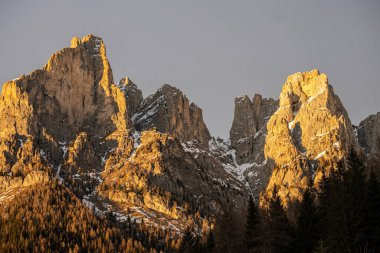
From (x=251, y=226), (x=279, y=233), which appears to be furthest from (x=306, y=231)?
(x=251, y=226)

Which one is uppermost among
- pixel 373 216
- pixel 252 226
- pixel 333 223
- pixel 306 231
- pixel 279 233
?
pixel 252 226

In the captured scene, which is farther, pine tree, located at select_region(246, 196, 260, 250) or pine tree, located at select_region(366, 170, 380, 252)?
pine tree, located at select_region(246, 196, 260, 250)

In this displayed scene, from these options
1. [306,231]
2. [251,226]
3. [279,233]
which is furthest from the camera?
[251,226]

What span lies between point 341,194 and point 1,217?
427 feet

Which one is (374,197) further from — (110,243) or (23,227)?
(23,227)

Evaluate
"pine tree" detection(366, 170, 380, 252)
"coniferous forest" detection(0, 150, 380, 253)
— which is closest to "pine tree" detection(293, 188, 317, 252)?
"coniferous forest" detection(0, 150, 380, 253)

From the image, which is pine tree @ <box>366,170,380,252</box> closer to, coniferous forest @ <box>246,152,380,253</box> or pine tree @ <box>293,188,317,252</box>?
coniferous forest @ <box>246,152,380,253</box>

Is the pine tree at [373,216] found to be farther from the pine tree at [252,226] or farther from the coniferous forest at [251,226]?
the pine tree at [252,226]

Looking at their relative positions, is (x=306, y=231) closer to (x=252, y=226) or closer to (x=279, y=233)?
(x=279, y=233)

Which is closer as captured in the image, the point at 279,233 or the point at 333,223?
the point at 333,223

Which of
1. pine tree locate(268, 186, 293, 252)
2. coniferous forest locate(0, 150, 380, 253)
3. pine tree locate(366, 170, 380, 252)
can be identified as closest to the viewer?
pine tree locate(366, 170, 380, 252)

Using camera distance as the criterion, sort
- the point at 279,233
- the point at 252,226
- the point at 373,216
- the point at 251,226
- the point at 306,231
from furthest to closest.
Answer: the point at 251,226 < the point at 252,226 < the point at 279,233 < the point at 306,231 < the point at 373,216

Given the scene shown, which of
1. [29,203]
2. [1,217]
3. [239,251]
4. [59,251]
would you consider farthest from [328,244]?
[29,203]

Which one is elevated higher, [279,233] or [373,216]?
[279,233]
